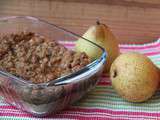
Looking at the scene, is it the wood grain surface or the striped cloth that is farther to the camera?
the wood grain surface

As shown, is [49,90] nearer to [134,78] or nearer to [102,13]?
[134,78]

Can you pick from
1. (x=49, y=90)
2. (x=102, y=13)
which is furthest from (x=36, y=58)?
(x=102, y=13)

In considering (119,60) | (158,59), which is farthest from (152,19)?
(119,60)

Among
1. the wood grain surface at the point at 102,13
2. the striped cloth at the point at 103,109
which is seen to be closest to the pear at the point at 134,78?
the striped cloth at the point at 103,109

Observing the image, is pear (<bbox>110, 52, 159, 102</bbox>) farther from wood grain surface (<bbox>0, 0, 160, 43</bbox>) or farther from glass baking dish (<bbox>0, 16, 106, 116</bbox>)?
wood grain surface (<bbox>0, 0, 160, 43</bbox>)

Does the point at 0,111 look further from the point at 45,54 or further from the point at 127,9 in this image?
the point at 127,9

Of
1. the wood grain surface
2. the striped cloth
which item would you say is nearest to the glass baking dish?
the striped cloth
